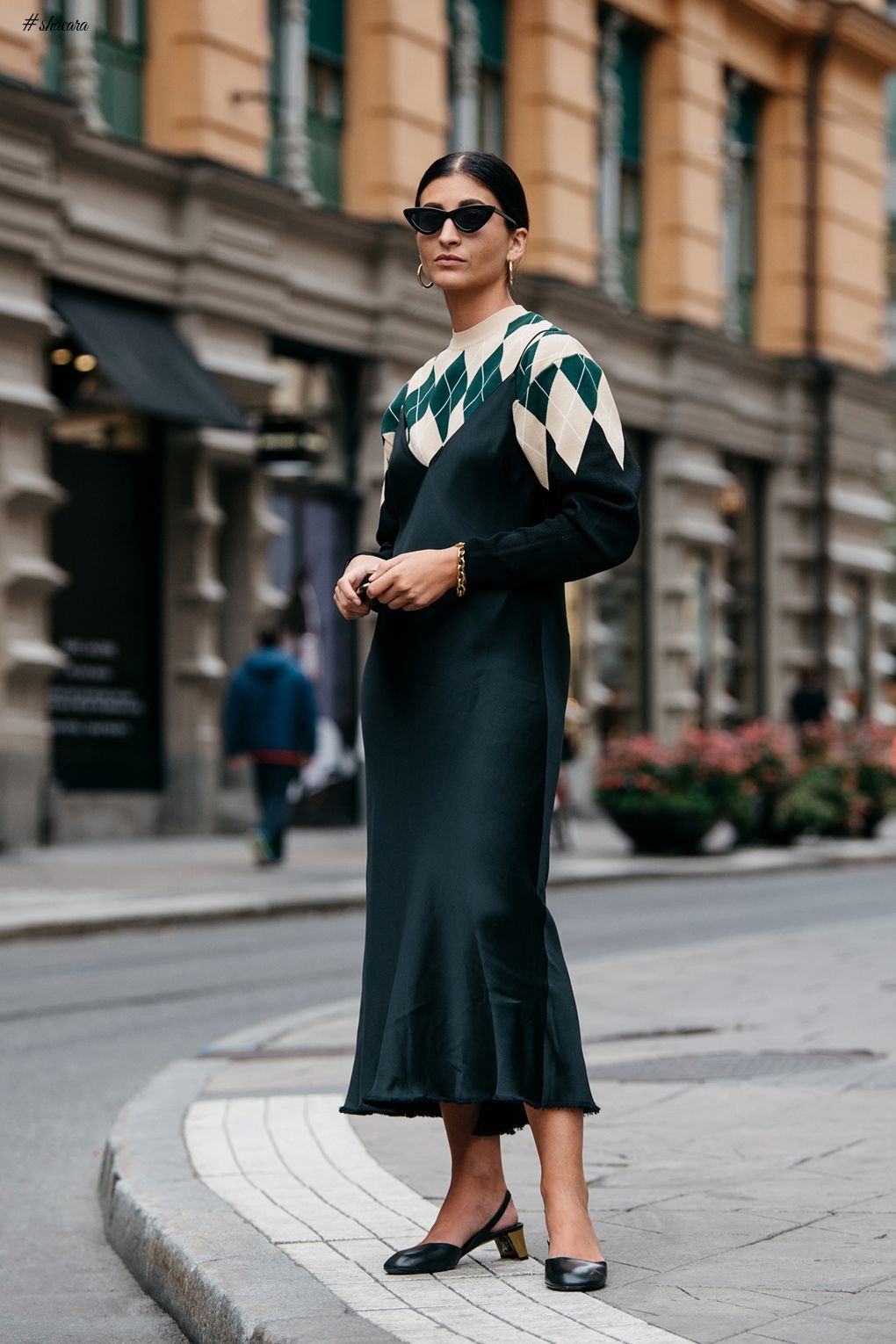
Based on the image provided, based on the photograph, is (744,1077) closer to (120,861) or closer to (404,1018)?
(404,1018)

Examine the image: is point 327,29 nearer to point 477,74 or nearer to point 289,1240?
point 477,74

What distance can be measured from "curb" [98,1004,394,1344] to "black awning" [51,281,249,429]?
43.5 feet

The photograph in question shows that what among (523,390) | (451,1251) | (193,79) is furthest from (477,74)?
(451,1251)

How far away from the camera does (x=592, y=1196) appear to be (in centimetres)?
510

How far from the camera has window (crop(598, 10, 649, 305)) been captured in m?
28.2

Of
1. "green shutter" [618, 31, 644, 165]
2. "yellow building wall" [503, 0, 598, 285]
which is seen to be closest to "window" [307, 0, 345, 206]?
"yellow building wall" [503, 0, 598, 285]

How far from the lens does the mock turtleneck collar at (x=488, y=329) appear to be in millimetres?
4367

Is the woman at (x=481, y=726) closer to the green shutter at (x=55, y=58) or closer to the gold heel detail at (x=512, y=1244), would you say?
the gold heel detail at (x=512, y=1244)

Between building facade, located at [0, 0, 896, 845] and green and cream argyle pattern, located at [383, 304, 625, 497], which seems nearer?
green and cream argyle pattern, located at [383, 304, 625, 497]

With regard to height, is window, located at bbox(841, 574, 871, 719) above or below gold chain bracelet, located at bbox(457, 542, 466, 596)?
above

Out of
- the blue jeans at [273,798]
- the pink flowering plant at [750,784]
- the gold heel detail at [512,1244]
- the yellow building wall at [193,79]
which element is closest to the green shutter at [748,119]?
the pink flowering plant at [750,784]

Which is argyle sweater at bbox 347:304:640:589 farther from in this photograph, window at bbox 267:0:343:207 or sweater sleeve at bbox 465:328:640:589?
window at bbox 267:0:343:207

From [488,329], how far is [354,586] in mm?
596

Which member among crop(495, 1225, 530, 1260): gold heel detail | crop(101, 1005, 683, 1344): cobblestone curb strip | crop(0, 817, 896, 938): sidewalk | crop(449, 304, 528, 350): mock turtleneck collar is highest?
crop(449, 304, 528, 350): mock turtleneck collar
